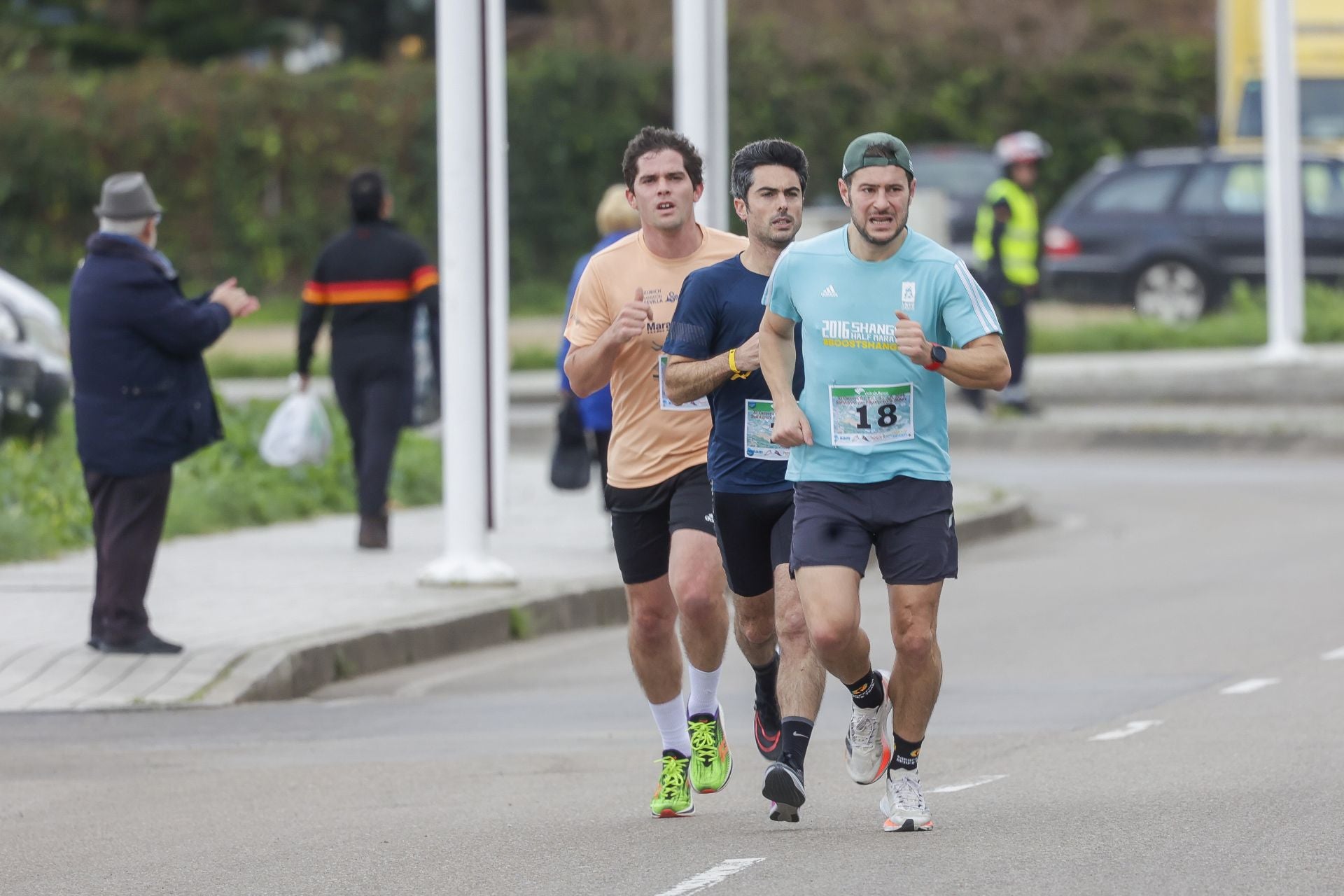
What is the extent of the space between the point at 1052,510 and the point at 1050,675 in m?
6.21

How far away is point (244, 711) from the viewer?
31.2ft

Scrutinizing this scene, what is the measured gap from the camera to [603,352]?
7.23 metres

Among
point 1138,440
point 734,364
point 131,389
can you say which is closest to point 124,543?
point 131,389

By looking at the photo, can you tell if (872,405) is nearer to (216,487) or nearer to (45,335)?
(216,487)

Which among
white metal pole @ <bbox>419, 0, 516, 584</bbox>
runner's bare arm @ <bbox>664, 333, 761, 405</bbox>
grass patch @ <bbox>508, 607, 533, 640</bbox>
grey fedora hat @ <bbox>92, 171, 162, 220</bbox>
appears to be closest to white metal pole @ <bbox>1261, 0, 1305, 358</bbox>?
white metal pole @ <bbox>419, 0, 516, 584</bbox>

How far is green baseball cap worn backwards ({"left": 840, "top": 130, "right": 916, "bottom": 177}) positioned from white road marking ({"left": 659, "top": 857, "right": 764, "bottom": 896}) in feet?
5.82

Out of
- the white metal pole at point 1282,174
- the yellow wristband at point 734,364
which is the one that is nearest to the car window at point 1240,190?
the white metal pole at point 1282,174

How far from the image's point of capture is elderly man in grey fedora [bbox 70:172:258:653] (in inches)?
398

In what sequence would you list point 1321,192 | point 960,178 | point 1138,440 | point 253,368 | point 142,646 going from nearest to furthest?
point 142,646
point 1138,440
point 253,368
point 1321,192
point 960,178

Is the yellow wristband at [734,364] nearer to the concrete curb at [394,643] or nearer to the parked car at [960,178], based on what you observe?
the concrete curb at [394,643]

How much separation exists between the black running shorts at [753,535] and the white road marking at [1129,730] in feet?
5.75

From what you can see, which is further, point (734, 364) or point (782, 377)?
point (734, 364)

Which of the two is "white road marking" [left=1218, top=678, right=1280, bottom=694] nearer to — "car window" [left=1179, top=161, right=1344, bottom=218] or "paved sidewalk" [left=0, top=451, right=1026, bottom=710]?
"paved sidewalk" [left=0, top=451, right=1026, bottom=710]

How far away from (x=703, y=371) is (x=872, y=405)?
20.4 inches
